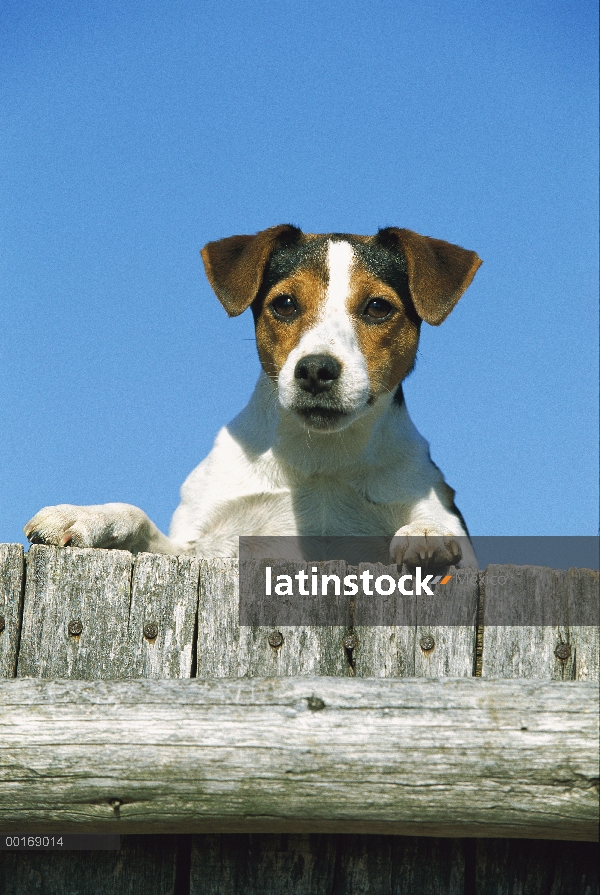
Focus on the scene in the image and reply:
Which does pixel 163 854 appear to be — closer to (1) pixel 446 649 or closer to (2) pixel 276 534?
(1) pixel 446 649

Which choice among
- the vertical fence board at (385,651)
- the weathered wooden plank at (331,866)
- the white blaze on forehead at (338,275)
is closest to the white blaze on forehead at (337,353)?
the white blaze on forehead at (338,275)

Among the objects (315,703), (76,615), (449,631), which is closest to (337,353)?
(449,631)

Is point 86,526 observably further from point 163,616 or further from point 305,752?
point 305,752

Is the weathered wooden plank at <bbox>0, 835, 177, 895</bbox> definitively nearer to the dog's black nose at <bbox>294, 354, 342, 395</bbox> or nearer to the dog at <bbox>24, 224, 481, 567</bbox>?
the dog at <bbox>24, 224, 481, 567</bbox>

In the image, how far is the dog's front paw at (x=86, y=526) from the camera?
382 cm

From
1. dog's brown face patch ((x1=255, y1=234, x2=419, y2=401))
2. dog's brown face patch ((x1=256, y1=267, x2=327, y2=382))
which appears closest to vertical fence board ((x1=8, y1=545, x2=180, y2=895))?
dog's brown face patch ((x1=255, y1=234, x2=419, y2=401))

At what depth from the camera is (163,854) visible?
283 centimetres

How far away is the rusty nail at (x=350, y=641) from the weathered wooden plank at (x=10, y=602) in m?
1.03

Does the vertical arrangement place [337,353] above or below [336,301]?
below

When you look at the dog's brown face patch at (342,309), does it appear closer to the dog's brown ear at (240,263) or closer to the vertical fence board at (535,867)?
the dog's brown ear at (240,263)

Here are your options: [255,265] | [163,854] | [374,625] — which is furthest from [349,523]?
[163,854]

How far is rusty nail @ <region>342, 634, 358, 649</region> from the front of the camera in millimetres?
2959

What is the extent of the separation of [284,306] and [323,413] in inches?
24.7

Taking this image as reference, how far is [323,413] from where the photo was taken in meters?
4.45
